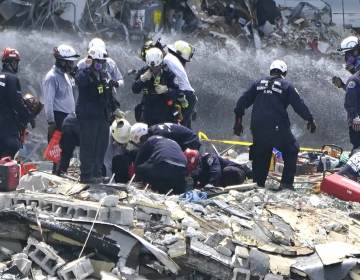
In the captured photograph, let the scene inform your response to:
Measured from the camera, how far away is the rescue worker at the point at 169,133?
9781mm

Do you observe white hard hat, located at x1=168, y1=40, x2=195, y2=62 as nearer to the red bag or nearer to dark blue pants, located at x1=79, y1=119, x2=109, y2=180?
the red bag

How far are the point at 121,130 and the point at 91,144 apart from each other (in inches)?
35.6

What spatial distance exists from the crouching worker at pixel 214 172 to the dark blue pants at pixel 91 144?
104cm

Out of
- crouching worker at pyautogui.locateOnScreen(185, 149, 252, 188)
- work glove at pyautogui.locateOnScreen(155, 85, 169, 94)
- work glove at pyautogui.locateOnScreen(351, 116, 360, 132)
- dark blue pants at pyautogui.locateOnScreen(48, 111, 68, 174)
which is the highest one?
work glove at pyautogui.locateOnScreen(155, 85, 169, 94)

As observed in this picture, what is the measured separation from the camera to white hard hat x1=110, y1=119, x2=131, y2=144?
9.93m

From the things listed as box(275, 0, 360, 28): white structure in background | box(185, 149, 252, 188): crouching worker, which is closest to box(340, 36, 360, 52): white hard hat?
box(185, 149, 252, 188): crouching worker

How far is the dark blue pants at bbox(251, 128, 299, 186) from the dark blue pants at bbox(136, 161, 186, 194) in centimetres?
142

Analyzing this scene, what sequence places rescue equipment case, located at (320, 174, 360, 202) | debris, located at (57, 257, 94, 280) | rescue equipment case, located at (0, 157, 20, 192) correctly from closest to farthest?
debris, located at (57, 257, 94, 280)
rescue equipment case, located at (0, 157, 20, 192)
rescue equipment case, located at (320, 174, 360, 202)

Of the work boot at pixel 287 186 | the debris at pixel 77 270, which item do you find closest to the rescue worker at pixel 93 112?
the work boot at pixel 287 186

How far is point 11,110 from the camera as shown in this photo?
10070 mm

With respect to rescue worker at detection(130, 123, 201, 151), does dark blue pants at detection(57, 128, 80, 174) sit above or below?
below

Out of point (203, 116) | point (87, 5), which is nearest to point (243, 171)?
point (203, 116)

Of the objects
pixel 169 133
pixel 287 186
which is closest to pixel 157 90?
pixel 169 133

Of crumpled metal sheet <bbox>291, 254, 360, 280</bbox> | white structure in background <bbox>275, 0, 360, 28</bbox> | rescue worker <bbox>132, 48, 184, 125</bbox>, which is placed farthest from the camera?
white structure in background <bbox>275, 0, 360, 28</bbox>
